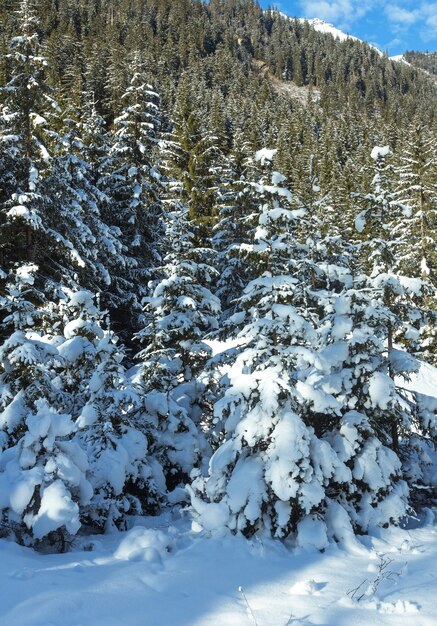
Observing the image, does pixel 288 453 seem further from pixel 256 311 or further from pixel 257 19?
pixel 257 19

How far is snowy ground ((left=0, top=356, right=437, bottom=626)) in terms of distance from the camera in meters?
4.13

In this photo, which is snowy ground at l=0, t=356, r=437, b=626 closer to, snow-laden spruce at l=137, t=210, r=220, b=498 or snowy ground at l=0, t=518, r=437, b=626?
snowy ground at l=0, t=518, r=437, b=626

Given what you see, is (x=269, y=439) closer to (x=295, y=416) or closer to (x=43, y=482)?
(x=295, y=416)

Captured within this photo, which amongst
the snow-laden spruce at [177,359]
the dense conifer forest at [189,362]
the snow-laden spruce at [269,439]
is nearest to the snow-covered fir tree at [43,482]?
the dense conifer forest at [189,362]

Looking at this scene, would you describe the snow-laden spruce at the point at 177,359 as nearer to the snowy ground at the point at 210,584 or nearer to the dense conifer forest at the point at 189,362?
the dense conifer forest at the point at 189,362

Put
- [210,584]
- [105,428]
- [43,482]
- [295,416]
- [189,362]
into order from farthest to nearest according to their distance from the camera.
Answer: [189,362], [105,428], [295,416], [43,482], [210,584]

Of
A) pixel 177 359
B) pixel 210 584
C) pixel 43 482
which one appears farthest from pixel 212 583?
pixel 177 359

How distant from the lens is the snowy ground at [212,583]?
413cm

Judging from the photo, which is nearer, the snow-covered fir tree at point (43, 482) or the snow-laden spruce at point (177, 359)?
the snow-covered fir tree at point (43, 482)

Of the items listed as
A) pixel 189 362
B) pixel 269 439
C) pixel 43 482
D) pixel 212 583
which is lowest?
pixel 212 583

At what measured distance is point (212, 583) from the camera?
16.6 ft

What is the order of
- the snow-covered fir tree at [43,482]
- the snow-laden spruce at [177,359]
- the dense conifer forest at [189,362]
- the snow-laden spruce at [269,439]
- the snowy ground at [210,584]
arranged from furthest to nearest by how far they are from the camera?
the snow-laden spruce at [177,359], the dense conifer forest at [189,362], the snow-laden spruce at [269,439], the snow-covered fir tree at [43,482], the snowy ground at [210,584]

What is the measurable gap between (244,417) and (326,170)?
5682cm

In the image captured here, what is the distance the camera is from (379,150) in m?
10.1
